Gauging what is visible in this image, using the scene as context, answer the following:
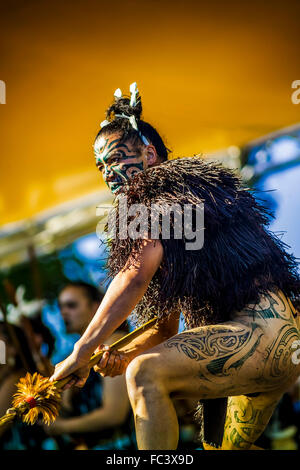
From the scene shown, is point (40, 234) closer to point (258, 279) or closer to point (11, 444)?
point (11, 444)

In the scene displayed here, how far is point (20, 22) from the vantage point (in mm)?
3863

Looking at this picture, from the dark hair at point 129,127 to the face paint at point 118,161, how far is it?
43 mm

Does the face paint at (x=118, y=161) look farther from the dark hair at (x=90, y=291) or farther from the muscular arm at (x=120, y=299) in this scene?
the dark hair at (x=90, y=291)

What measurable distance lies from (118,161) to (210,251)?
58 cm

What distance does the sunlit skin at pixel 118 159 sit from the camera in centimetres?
229

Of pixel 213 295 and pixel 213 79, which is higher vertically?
pixel 213 79

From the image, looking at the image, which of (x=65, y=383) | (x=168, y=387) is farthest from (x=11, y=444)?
(x=168, y=387)

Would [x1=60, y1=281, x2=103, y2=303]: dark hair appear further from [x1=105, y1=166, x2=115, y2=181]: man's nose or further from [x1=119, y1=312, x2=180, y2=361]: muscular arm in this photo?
[x1=105, y1=166, x2=115, y2=181]: man's nose

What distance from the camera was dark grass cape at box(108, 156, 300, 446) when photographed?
1.98 m

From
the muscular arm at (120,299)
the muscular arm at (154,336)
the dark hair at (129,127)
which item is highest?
the dark hair at (129,127)

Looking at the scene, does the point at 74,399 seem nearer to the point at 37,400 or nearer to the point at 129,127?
the point at 37,400

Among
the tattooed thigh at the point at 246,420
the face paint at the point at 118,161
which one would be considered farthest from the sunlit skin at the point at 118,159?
the tattooed thigh at the point at 246,420

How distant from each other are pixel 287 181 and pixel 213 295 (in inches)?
81.3

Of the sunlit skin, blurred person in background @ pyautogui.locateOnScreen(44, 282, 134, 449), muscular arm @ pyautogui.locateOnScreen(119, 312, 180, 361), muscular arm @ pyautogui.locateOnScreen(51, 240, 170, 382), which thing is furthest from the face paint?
blurred person in background @ pyautogui.locateOnScreen(44, 282, 134, 449)
